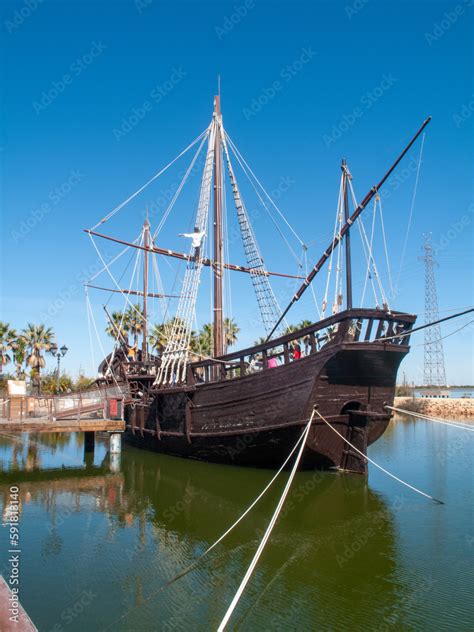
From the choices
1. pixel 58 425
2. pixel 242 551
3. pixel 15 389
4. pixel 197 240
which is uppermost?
pixel 197 240

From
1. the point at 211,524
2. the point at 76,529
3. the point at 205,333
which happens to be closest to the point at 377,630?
the point at 211,524

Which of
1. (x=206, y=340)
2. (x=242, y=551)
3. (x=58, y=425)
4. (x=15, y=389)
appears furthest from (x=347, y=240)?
(x=206, y=340)

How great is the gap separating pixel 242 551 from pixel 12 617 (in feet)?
16.1

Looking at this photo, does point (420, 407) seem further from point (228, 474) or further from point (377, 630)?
point (377, 630)

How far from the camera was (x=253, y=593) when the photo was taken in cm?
673

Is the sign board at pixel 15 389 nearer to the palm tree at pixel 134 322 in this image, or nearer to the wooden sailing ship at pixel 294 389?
the wooden sailing ship at pixel 294 389

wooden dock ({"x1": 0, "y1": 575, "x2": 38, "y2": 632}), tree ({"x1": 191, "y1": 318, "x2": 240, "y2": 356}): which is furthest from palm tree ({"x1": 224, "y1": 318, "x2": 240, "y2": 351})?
wooden dock ({"x1": 0, "y1": 575, "x2": 38, "y2": 632})

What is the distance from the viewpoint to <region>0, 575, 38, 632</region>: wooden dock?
13.2 ft

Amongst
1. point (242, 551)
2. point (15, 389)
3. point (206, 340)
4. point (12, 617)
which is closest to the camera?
point (12, 617)

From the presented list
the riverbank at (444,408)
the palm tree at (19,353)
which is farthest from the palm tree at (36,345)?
the riverbank at (444,408)

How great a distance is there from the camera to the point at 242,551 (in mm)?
8398

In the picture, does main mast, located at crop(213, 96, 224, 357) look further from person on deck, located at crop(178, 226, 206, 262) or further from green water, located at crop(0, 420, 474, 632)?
green water, located at crop(0, 420, 474, 632)

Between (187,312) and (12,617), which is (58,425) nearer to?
(187,312)

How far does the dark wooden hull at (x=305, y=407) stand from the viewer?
1272cm
